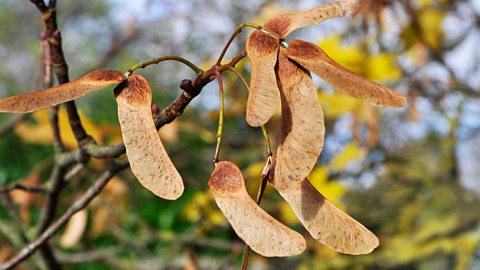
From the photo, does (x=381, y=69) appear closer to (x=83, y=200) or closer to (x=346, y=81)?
(x=83, y=200)

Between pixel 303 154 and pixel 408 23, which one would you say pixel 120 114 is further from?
pixel 408 23

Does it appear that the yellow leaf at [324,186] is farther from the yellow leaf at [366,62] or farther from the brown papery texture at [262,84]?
the brown papery texture at [262,84]

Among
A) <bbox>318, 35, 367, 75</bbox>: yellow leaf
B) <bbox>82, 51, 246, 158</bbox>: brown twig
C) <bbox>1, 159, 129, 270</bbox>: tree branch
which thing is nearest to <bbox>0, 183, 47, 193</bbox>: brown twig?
<bbox>1, 159, 129, 270</bbox>: tree branch

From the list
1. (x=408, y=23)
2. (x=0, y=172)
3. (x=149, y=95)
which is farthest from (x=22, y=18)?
(x=149, y=95)

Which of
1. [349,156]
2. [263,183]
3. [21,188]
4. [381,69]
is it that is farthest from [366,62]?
[263,183]

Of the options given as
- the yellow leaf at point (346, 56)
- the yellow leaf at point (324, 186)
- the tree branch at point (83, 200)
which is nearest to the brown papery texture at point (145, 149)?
the tree branch at point (83, 200)

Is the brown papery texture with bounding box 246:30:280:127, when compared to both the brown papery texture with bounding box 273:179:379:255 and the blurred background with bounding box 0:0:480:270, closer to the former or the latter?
the brown papery texture with bounding box 273:179:379:255
